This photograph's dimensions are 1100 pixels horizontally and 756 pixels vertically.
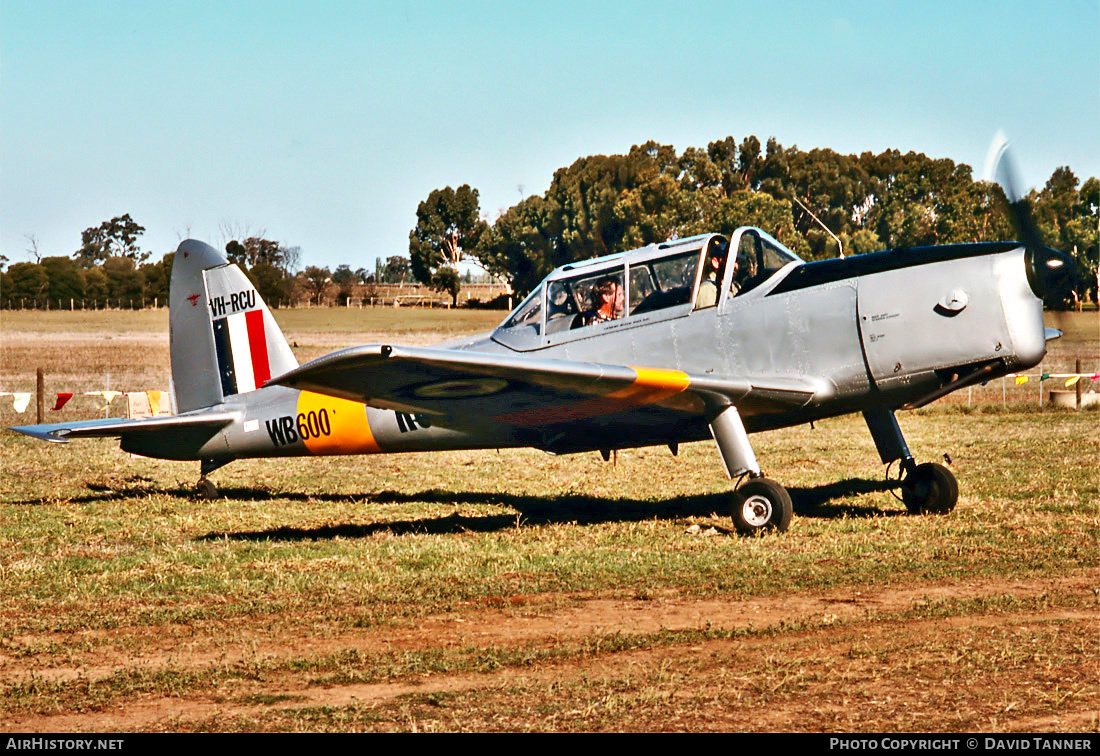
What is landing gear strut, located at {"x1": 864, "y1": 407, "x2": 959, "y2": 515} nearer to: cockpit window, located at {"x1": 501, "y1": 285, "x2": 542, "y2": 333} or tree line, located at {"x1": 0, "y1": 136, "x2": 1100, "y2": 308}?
cockpit window, located at {"x1": 501, "y1": 285, "x2": 542, "y2": 333}

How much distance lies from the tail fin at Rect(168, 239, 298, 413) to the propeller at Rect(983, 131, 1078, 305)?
7826 mm

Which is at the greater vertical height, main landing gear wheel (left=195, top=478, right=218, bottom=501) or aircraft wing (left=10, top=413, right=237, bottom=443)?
aircraft wing (left=10, top=413, right=237, bottom=443)

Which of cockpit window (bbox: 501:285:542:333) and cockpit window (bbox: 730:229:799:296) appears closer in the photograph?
cockpit window (bbox: 730:229:799:296)

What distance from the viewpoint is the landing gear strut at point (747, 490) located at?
A: 10047 mm

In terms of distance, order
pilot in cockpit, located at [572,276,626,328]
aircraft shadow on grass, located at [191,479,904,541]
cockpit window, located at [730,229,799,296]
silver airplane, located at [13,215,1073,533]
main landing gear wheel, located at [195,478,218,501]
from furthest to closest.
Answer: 1. main landing gear wheel, located at [195,478,218,501]
2. aircraft shadow on grass, located at [191,479,904,541]
3. pilot in cockpit, located at [572,276,626,328]
4. cockpit window, located at [730,229,799,296]
5. silver airplane, located at [13,215,1073,533]

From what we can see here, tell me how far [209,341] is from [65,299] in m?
98.3

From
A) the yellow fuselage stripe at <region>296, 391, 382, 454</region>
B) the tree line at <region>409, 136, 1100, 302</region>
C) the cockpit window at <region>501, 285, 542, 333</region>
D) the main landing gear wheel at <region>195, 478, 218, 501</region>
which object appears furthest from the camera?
the tree line at <region>409, 136, 1100, 302</region>

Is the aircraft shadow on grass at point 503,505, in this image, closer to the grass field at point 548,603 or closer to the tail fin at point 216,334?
the grass field at point 548,603

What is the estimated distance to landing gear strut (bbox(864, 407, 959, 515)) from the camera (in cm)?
1101

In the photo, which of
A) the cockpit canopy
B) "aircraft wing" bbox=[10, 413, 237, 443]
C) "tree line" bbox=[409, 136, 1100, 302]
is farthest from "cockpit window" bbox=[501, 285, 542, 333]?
"tree line" bbox=[409, 136, 1100, 302]

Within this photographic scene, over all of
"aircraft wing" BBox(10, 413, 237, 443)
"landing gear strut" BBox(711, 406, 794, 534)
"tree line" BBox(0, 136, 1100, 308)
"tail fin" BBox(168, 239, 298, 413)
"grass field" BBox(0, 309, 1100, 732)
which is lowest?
"grass field" BBox(0, 309, 1100, 732)

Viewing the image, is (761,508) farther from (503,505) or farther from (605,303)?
(503,505)

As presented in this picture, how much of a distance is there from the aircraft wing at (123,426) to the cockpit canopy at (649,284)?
3.89 m

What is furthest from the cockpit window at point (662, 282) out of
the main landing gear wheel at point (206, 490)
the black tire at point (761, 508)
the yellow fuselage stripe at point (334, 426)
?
the main landing gear wheel at point (206, 490)
